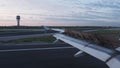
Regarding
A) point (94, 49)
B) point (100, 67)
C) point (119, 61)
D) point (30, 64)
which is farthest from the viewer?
point (30, 64)

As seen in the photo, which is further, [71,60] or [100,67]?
[71,60]

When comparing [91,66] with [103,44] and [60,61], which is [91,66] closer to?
[60,61]

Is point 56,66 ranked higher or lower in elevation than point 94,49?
lower

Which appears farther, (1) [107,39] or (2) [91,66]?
(2) [91,66]

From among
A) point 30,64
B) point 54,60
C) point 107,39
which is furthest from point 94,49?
point 54,60

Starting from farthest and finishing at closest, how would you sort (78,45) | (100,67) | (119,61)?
1. (100,67)
2. (78,45)
3. (119,61)

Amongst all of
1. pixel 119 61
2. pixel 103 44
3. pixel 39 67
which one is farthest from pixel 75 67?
pixel 119 61

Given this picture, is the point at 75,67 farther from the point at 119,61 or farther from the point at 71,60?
the point at 119,61

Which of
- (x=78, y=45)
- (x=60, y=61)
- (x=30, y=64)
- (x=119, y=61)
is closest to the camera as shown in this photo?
(x=119, y=61)

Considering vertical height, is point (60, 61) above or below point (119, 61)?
below
